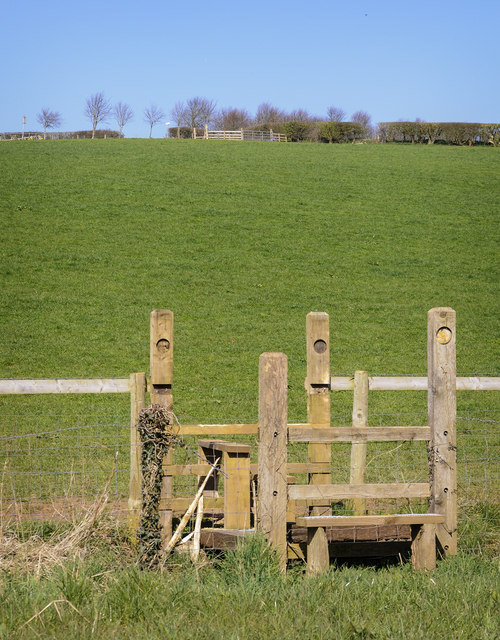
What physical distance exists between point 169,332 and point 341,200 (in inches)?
995

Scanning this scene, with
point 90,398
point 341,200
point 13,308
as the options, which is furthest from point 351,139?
point 90,398

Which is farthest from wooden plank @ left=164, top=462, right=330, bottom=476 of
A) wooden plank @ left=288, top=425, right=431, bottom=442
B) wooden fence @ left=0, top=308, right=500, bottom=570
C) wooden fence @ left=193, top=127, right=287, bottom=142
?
wooden fence @ left=193, top=127, right=287, bottom=142

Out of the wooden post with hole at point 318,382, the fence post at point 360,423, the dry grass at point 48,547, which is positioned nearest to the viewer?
the dry grass at point 48,547

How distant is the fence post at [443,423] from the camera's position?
5230mm

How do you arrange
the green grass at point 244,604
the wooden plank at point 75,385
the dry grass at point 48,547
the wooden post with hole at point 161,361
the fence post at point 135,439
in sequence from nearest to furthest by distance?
the green grass at point 244,604, the dry grass at point 48,547, the wooden post with hole at point 161,361, the fence post at point 135,439, the wooden plank at point 75,385

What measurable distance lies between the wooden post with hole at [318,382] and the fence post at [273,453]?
2.67 ft

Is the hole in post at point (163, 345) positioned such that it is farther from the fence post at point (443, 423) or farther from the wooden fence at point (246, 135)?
the wooden fence at point (246, 135)

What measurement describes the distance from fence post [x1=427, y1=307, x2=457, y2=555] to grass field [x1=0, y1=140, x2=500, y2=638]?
12.8 inches

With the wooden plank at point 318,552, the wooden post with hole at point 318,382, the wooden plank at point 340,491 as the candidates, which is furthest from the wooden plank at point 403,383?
the wooden plank at point 318,552

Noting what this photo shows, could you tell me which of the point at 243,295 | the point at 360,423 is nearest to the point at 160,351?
the point at 360,423

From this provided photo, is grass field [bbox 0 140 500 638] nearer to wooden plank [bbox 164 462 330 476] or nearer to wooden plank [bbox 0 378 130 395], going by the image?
wooden plank [bbox 164 462 330 476]

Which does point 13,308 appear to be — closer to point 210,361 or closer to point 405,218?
point 210,361

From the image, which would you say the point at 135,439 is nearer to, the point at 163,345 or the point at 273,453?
the point at 163,345

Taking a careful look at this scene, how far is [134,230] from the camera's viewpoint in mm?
24703
